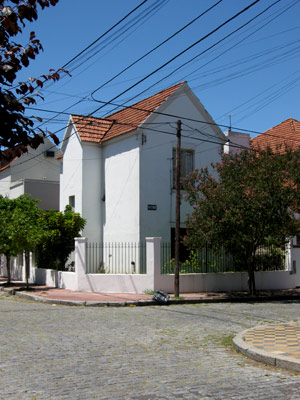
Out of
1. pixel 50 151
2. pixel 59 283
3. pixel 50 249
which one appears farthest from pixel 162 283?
pixel 50 151

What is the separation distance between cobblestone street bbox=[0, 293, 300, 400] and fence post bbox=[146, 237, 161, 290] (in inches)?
178

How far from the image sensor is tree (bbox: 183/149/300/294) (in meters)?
16.7

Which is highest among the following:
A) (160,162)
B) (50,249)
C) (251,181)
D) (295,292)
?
(160,162)

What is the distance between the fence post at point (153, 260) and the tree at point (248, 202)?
1.22 metres

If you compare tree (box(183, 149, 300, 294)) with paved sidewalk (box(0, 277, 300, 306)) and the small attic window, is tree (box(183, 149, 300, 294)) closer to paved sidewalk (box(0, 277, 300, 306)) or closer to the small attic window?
paved sidewalk (box(0, 277, 300, 306))

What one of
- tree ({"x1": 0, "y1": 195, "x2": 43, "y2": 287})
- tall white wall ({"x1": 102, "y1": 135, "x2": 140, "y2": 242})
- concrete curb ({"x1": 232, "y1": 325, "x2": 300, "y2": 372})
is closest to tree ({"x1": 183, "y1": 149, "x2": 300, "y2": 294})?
tall white wall ({"x1": 102, "y1": 135, "x2": 140, "y2": 242})

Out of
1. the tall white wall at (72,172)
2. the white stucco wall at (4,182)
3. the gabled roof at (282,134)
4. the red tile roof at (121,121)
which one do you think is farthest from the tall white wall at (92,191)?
the white stucco wall at (4,182)

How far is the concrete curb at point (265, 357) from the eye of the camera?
716 cm

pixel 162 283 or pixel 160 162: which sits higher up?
pixel 160 162

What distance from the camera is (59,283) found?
2095cm

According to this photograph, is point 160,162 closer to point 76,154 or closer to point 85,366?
point 76,154

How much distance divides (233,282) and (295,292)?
2497 mm

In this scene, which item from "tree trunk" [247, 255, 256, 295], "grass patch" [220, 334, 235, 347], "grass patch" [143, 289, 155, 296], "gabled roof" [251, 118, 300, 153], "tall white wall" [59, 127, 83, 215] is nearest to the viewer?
"grass patch" [220, 334, 235, 347]

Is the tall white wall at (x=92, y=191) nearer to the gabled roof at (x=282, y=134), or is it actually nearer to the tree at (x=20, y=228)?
the tree at (x=20, y=228)
